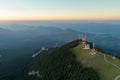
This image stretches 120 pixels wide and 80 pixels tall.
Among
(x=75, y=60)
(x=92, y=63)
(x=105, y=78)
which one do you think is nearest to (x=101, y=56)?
(x=92, y=63)

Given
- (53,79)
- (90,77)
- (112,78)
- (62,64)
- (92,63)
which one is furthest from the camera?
(62,64)

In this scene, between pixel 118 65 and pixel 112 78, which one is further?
pixel 118 65

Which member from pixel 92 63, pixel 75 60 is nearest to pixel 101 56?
pixel 92 63

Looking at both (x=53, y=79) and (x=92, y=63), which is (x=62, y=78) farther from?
(x=92, y=63)

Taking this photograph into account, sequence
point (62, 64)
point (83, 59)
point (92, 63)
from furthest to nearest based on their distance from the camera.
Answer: point (62, 64) → point (83, 59) → point (92, 63)

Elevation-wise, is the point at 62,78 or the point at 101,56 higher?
the point at 101,56

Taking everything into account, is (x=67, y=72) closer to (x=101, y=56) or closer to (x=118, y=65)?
(x=101, y=56)
